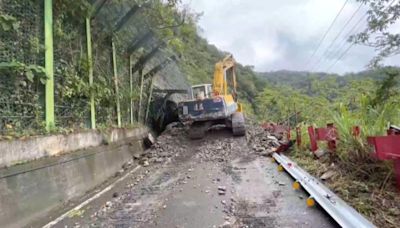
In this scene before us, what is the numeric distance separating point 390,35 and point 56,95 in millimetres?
8572

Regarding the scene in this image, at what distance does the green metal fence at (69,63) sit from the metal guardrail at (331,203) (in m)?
3.86

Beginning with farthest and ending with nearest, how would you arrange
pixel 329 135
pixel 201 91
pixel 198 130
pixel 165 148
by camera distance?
pixel 201 91 → pixel 198 130 → pixel 165 148 → pixel 329 135

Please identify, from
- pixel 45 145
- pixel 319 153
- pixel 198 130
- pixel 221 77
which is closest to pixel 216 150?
pixel 198 130

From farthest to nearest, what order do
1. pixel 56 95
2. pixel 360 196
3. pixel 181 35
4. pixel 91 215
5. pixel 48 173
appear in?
pixel 181 35 < pixel 56 95 < pixel 48 173 < pixel 91 215 < pixel 360 196

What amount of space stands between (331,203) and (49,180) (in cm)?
364

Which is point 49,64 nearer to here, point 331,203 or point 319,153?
point 331,203

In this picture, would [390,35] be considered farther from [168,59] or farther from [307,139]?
[168,59]

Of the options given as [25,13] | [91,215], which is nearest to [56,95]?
[25,13]

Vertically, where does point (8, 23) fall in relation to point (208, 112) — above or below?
above

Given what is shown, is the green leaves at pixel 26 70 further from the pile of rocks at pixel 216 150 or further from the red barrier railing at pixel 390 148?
the pile of rocks at pixel 216 150

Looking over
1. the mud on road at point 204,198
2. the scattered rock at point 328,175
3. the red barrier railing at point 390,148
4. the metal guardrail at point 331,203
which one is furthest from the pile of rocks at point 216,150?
the red barrier railing at point 390,148

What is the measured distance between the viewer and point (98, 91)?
7.65 meters

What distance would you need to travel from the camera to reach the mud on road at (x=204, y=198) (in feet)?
13.3

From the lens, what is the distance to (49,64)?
555cm
